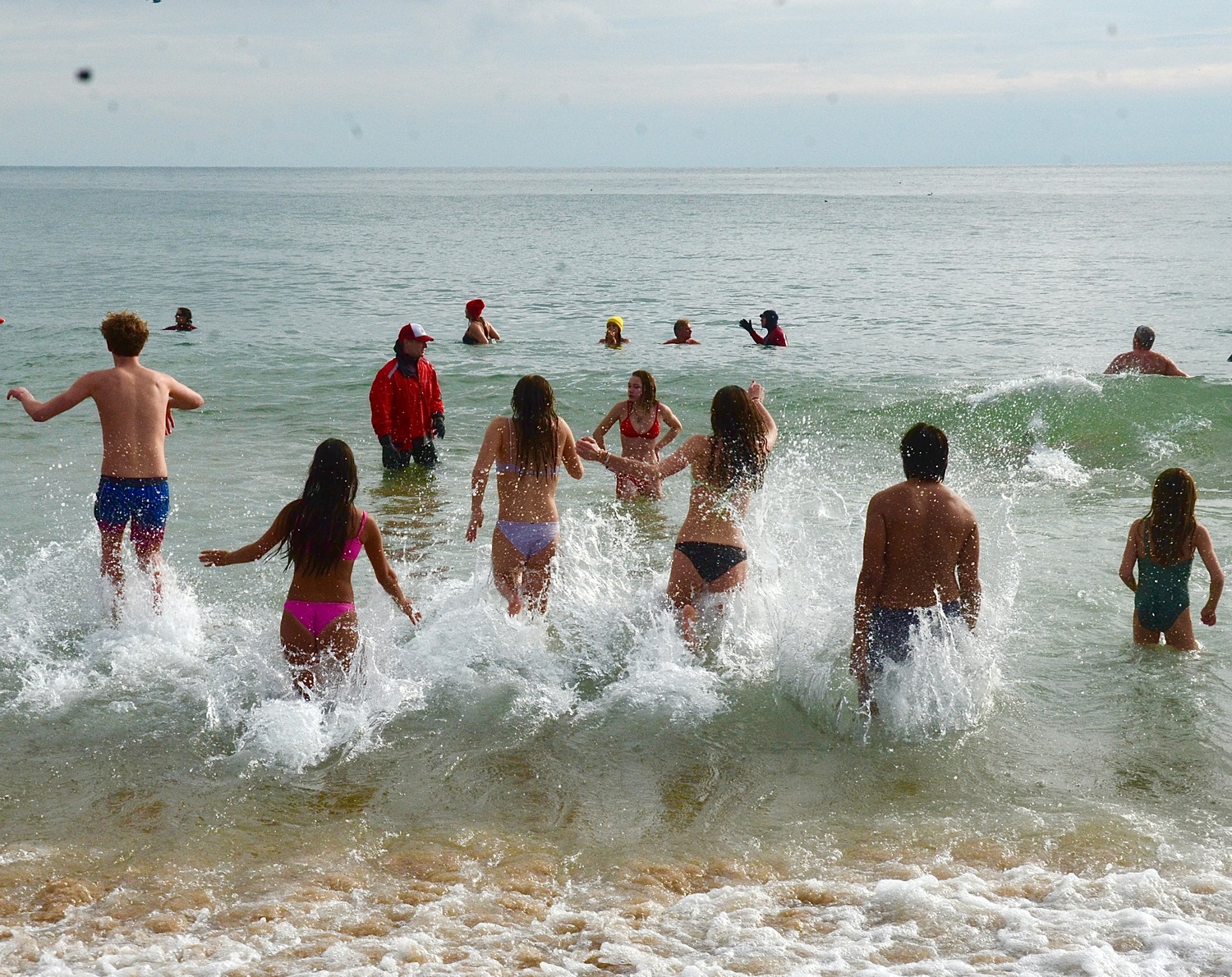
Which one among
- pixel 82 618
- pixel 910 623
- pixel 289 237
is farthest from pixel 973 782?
pixel 289 237

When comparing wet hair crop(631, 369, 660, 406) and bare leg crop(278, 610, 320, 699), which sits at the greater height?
wet hair crop(631, 369, 660, 406)

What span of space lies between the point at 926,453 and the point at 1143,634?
2486mm

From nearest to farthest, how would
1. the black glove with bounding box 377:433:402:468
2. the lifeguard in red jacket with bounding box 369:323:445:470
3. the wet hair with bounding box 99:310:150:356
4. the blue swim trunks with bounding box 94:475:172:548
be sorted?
the wet hair with bounding box 99:310:150:356
the blue swim trunks with bounding box 94:475:172:548
the lifeguard in red jacket with bounding box 369:323:445:470
the black glove with bounding box 377:433:402:468

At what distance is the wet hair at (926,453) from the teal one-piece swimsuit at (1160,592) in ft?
6.50

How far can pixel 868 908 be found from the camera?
420 cm

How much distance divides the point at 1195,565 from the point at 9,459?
37.0ft

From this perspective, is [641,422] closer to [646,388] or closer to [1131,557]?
[646,388]

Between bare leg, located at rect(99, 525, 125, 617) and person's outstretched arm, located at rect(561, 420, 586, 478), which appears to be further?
bare leg, located at rect(99, 525, 125, 617)

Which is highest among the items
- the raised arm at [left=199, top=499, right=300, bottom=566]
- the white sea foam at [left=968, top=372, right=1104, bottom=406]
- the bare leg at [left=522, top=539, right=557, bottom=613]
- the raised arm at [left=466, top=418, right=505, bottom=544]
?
the white sea foam at [left=968, top=372, right=1104, bottom=406]

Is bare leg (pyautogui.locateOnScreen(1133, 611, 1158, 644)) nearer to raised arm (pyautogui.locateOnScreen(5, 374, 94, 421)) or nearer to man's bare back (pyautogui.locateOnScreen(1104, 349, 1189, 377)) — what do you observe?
raised arm (pyautogui.locateOnScreen(5, 374, 94, 421))

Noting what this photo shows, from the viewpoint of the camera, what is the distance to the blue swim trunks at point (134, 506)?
6.66 metres

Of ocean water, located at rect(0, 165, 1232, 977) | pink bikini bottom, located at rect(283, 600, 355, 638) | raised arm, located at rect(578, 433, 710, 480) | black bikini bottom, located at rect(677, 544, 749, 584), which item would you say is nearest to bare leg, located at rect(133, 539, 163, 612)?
ocean water, located at rect(0, 165, 1232, 977)

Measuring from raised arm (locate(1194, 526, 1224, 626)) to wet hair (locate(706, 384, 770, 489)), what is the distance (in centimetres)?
240

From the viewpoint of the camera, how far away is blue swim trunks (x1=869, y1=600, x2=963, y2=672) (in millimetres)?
5242
